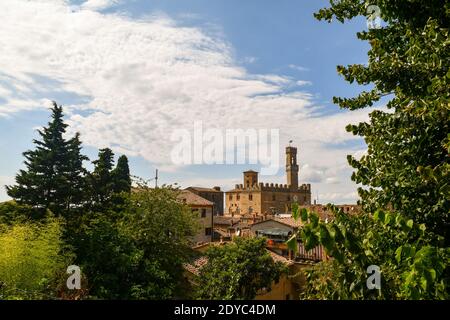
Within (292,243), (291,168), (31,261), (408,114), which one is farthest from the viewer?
(291,168)

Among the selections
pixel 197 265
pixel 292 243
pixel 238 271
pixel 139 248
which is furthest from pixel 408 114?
pixel 197 265

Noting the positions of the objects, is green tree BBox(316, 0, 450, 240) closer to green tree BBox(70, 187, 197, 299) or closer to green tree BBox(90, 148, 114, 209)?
green tree BBox(70, 187, 197, 299)

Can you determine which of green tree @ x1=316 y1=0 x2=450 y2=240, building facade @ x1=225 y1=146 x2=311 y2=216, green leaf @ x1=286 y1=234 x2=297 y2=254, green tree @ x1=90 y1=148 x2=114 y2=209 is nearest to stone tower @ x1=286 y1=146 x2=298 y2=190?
building facade @ x1=225 y1=146 x2=311 y2=216

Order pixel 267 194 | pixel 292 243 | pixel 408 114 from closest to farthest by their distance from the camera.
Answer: pixel 292 243, pixel 408 114, pixel 267 194

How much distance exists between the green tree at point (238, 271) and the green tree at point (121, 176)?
14.7m

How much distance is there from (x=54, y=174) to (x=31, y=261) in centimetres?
863

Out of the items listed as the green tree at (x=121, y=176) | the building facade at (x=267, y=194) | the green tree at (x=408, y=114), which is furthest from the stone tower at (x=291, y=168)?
the green tree at (x=408, y=114)

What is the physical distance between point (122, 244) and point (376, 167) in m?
15.2

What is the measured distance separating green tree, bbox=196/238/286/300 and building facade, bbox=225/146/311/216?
68750mm

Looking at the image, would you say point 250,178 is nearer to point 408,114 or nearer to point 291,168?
point 291,168

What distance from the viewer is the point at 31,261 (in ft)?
45.2

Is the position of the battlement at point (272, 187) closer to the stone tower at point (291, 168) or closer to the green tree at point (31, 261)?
the stone tower at point (291, 168)
